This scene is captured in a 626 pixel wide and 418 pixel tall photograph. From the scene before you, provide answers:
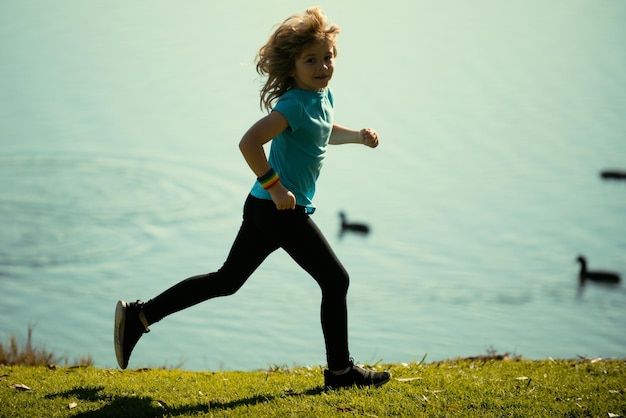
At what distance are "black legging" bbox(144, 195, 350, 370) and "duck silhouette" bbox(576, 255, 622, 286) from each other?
15.9 m

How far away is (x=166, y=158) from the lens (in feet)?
75.0

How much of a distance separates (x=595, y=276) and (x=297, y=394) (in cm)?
1604

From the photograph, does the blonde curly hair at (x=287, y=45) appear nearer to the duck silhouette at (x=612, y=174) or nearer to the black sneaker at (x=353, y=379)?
the black sneaker at (x=353, y=379)

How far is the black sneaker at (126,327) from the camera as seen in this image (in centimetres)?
594

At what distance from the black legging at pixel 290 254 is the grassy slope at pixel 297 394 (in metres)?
0.39

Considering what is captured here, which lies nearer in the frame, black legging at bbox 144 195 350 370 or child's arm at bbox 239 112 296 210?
child's arm at bbox 239 112 296 210

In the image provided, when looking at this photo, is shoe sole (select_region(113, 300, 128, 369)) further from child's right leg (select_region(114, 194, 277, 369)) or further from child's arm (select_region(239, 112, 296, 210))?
child's arm (select_region(239, 112, 296, 210))

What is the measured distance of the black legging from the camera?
215 inches

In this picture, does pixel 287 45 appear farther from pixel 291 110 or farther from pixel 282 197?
pixel 282 197

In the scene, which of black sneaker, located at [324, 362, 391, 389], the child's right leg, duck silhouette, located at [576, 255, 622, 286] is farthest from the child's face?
duck silhouette, located at [576, 255, 622, 286]

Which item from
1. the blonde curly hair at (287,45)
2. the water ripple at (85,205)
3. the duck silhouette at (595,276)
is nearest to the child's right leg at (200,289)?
the blonde curly hair at (287,45)

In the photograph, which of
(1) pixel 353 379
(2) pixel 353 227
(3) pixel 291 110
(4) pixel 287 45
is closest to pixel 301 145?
(3) pixel 291 110

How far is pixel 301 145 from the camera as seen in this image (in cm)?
545

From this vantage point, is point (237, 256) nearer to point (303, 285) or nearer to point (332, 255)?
point (332, 255)
